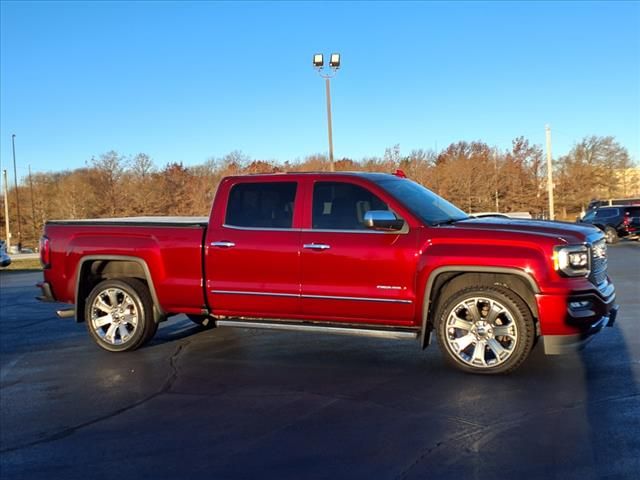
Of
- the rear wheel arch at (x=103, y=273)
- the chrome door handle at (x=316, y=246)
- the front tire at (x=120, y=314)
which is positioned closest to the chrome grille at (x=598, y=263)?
the chrome door handle at (x=316, y=246)

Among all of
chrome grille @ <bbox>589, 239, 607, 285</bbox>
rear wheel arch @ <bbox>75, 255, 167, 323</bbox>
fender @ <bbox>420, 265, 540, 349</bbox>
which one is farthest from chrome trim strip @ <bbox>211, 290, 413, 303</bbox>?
chrome grille @ <bbox>589, 239, 607, 285</bbox>

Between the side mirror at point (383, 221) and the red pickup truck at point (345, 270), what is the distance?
0.03 feet

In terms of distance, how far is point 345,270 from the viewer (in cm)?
604

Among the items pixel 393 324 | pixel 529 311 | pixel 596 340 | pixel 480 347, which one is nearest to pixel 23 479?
pixel 393 324

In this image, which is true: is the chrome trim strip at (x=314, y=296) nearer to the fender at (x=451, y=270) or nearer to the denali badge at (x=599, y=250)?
the fender at (x=451, y=270)

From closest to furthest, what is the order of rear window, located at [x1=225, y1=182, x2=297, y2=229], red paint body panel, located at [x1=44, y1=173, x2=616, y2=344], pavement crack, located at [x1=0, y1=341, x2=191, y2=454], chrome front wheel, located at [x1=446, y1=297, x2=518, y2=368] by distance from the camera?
pavement crack, located at [x1=0, y1=341, x2=191, y2=454] → red paint body panel, located at [x1=44, y1=173, x2=616, y2=344] → chrome front wheel, located at [x1=446, y1=297, x2=518, y2=368] → rear window, located at [x1=225, y1=182, x2=297, y2=229]

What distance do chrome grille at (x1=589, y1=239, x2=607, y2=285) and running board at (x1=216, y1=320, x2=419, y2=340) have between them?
166cm

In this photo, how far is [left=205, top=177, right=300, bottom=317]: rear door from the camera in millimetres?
6309

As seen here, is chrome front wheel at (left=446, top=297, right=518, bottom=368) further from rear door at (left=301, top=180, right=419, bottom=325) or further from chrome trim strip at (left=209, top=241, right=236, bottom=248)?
chrome trim strip at (left=209, top=241, right=236, bottom=248)

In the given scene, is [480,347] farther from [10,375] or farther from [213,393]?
[10,375]

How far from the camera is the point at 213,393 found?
5.49 m

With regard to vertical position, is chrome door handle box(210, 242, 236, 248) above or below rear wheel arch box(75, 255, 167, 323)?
above

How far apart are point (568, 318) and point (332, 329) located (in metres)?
2.15

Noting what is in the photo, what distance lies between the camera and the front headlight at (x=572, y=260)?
5.35 meters
